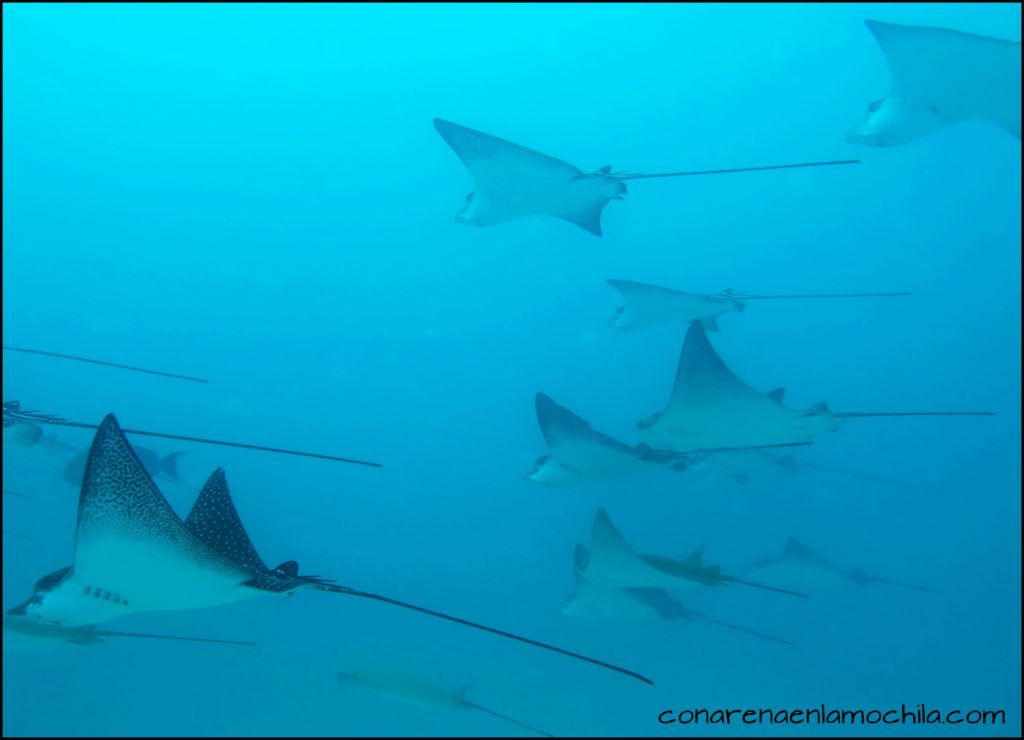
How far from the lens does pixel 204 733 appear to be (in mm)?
8883

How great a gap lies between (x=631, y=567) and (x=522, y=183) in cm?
344

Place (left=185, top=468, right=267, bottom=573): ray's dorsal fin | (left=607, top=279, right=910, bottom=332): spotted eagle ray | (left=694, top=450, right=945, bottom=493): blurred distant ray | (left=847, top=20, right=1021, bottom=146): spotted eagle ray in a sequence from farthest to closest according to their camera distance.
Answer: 1. (left=694, top=450, right=945, bottom=493): blurred distant ray
2. (left=607, top=279, right=910, bottom=332): spotted eagle ray
3. (left=847, top=20, right=1021, bottom=146): spotted eagle ray
4. (left=185, top=468, right=267, bottom=573): ray's dorsal fin

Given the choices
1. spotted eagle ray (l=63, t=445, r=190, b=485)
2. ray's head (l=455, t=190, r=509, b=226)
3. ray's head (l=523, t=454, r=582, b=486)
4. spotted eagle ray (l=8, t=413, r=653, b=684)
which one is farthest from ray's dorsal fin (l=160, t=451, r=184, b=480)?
spotted eagle ray (l=8, t=413, r=653, b=684)

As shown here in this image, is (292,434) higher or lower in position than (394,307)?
lower

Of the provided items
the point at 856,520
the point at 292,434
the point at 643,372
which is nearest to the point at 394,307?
the point at 292,434

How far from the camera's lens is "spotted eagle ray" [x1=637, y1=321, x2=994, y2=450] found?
430 centimetres

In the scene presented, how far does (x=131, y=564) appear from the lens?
102 inches

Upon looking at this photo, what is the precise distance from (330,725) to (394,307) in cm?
1800

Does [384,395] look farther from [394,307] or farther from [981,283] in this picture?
[981,283]

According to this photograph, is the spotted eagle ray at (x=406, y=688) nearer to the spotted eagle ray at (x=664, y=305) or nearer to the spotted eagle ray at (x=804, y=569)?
the spotted eagle ray at (x=664, y=305)

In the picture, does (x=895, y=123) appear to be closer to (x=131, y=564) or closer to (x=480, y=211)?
(x=480, y=211)

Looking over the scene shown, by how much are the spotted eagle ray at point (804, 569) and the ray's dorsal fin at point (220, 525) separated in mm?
6670

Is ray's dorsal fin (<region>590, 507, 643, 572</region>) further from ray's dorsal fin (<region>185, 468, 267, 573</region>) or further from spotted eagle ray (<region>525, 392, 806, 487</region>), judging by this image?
ray's dorsal fin (<region>185, 468, 267, 573</region>)

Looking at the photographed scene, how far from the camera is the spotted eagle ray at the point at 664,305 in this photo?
611 cm
